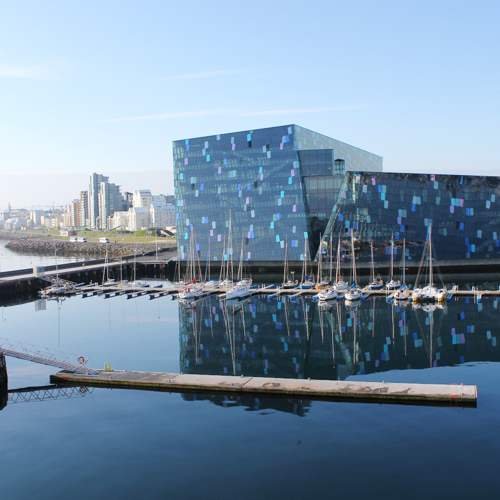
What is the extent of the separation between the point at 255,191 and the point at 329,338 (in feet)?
173

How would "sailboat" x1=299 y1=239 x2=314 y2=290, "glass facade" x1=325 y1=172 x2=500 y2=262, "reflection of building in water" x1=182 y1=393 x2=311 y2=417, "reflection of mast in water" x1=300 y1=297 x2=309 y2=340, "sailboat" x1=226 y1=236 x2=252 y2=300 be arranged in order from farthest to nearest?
1. "glass facade" x1=325 y1=172 x2=500 y2=262
2. "sailboat" x1=299 y1=239 x2=314 y2=290
3. "sailboat" x1=226 y1=236 x2=252 y2=300
4. "reflection of mast in water" x1=300 y1=297 x2=309 y2=340
5. "reflection of building in water" x1=182 y1=393 x2=311 y2=417

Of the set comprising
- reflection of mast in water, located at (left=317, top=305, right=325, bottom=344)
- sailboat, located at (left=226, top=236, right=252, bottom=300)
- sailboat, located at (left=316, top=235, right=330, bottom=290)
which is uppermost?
sailboat, located at (left=316, top=235, right=330, bottom=290)

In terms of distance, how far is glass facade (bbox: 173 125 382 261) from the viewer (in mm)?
103250

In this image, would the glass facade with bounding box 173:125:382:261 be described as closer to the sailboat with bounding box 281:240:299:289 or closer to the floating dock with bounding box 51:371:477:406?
the sailboat with bounding box 281:240:299:289

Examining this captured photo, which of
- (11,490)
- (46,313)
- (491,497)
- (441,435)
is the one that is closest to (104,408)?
(11,490)

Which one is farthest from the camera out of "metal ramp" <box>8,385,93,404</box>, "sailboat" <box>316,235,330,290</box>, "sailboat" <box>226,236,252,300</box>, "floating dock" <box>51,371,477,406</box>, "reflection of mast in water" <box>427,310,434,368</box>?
"sailboat" <box>316,235,330,290</box>

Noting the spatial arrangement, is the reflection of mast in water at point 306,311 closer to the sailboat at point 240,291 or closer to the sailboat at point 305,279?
the sailboat at point 240,291

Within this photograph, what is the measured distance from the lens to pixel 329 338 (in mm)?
55938

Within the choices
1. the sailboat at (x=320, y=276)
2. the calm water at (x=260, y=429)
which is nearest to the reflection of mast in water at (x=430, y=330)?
the calm water at (x=260, y=429)

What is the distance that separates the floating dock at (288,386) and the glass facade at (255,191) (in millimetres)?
63991

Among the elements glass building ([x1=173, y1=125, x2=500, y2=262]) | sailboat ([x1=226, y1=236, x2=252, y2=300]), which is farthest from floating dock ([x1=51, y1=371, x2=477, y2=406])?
glass building ([x1=173, y1=125, x2=500, y2=262])

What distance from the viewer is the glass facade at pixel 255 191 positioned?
10325 centimetres

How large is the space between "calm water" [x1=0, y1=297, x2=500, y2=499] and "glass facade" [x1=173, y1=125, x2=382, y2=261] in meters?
46.9

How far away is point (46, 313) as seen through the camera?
73.1m
